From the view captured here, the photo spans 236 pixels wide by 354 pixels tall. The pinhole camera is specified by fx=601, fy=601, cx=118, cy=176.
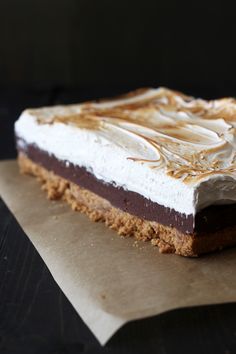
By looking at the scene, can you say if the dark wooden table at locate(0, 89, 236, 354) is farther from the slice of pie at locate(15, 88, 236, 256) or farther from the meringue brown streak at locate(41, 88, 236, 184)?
the meringue brown streak at locate(41, 88, 236, 184)

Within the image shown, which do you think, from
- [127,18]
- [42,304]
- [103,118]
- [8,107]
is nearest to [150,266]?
[42,304]

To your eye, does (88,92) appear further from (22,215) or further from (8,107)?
(22,215)

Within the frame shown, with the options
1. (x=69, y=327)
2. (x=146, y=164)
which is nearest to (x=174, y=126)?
(x=146, y=164)

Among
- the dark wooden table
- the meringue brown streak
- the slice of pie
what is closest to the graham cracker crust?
the slice of pie

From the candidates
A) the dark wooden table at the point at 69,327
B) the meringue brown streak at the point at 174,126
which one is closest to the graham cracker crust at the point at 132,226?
the meringue brown streak at the point at 174,126

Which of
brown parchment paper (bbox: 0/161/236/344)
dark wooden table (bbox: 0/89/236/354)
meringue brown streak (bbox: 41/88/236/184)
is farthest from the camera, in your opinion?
meringue brown streak (bbox: 41/88/236/184)

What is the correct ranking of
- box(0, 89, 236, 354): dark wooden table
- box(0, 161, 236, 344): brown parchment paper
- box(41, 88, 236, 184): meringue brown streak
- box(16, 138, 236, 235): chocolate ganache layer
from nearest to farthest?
box(0, 89, 236, 354): dark wooden table
box(0, 161, 236, 344): brown parchment paper
box(16, 138, 236, 235): chocolate ganache layer
box(41, 88, 236, 184): meringue brown streak

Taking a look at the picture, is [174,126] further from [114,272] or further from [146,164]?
[114,272]

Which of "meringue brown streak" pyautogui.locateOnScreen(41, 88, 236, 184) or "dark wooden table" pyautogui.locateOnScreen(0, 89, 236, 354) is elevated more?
"meringue brown streak" pyautogui.locateOnScreen(41, 88, 236, 184)
